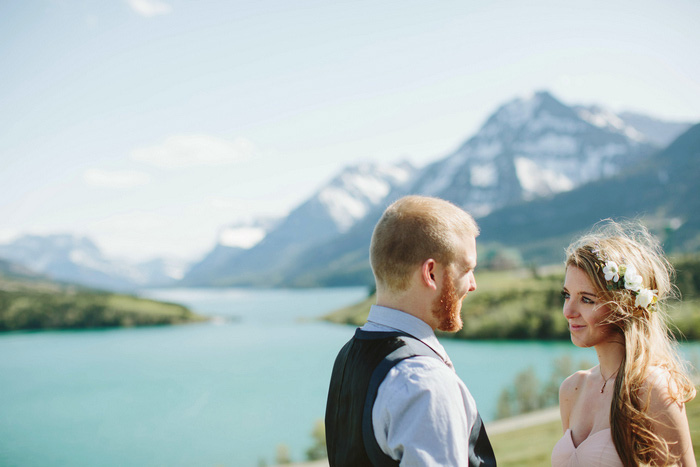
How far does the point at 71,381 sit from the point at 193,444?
104 ft

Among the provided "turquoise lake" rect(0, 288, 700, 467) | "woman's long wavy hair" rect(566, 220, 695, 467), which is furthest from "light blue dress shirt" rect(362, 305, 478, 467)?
"turquoise lake" rect(0, 288, 700, 467)

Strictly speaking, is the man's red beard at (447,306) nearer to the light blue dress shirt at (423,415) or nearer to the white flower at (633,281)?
the light blue dress shirt at (423,415)

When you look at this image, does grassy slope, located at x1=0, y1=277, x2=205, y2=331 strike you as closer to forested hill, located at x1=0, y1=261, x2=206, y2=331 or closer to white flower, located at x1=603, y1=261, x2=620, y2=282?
forested hill, located at x1=0, y1=261, x2=206, y2=331

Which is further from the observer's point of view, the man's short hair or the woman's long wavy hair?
the woman's long wavy hair

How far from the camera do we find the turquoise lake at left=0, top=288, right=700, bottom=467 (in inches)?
1127

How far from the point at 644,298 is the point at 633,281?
0.45 ft

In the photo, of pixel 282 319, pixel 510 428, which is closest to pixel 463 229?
pixel 510 428

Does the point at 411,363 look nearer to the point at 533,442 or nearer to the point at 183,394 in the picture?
the point at 533,442

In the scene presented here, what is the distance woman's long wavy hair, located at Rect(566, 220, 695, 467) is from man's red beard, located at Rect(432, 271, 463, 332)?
5.03ft

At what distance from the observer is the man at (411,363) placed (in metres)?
2.20

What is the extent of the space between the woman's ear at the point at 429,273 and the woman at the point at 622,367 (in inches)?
65.9

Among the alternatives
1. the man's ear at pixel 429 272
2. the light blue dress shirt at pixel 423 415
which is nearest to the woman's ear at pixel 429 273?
the man's ear at pixel 429 272

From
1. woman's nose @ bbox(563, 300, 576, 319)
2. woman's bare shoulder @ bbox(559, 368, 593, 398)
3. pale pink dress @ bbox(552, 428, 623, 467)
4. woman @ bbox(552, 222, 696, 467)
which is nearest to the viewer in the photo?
woman @ bbox(552, 222, 696, 467)

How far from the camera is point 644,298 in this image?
142 inches
